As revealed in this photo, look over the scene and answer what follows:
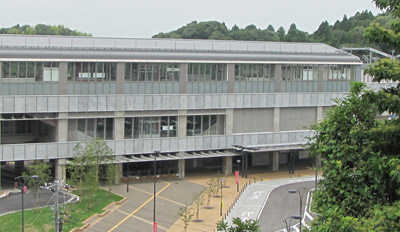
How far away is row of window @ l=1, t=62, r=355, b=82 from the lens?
71312 mm

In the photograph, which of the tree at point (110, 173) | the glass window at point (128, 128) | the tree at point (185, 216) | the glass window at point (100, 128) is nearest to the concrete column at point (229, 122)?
the glass window at point (128, 128)

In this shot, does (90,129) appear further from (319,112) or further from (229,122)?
(319,112)

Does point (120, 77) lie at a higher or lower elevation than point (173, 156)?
higher

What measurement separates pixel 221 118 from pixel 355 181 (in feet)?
184

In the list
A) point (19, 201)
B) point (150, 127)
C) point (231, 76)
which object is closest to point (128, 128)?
point (150, 127)

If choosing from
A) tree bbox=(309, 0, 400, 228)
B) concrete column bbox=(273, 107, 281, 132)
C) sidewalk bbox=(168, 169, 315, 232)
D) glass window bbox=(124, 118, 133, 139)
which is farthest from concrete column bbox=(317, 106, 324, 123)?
tree bbox=(309, 0, 400, 228)

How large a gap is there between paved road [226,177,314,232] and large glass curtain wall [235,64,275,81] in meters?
13.3

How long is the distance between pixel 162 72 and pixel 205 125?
8.66 metres

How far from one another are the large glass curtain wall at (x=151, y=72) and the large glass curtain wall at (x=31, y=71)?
28.1 ft

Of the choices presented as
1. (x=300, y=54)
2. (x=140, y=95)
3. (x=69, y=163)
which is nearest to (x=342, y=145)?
(x=69, y=163)

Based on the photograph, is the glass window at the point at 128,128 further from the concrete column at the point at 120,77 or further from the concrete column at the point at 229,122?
the concrete column at the point at 229,122

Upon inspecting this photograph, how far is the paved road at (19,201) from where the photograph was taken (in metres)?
62.6

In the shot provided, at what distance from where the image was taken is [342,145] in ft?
92.8

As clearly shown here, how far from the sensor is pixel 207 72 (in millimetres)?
81812
